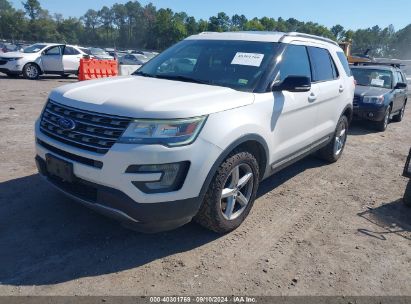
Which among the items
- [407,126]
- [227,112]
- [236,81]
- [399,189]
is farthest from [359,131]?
[227,112]

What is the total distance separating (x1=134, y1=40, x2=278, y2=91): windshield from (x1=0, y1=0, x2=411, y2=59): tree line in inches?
3364

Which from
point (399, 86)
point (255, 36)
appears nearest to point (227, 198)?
point (255, 36)

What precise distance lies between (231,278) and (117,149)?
1.39 metres

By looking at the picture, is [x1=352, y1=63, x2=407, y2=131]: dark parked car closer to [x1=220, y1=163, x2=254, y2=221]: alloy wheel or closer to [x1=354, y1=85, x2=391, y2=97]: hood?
[x1=354, y1=85, x2=391, y2=97]: hood

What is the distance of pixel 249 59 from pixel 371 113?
622cm

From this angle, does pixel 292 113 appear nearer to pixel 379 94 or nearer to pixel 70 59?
pixel 379 94

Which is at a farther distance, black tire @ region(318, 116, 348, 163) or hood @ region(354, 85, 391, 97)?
hood @ region(354, 85, 391, 97)

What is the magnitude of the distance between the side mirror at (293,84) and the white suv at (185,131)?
0.03 ft

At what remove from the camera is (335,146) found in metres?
5.93

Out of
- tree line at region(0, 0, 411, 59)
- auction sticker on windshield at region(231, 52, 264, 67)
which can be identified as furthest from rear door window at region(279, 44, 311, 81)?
tree line at region(0, 0, 411, 59)

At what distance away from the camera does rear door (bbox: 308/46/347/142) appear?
4867mm

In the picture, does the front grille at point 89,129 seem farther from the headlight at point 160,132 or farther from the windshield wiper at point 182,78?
the windshield wiper at point 182,78

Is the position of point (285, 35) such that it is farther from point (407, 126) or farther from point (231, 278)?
point (407, 126)

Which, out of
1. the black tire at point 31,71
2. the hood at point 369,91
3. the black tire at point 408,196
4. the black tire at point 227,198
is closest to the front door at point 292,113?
the black tire at point 227,198
